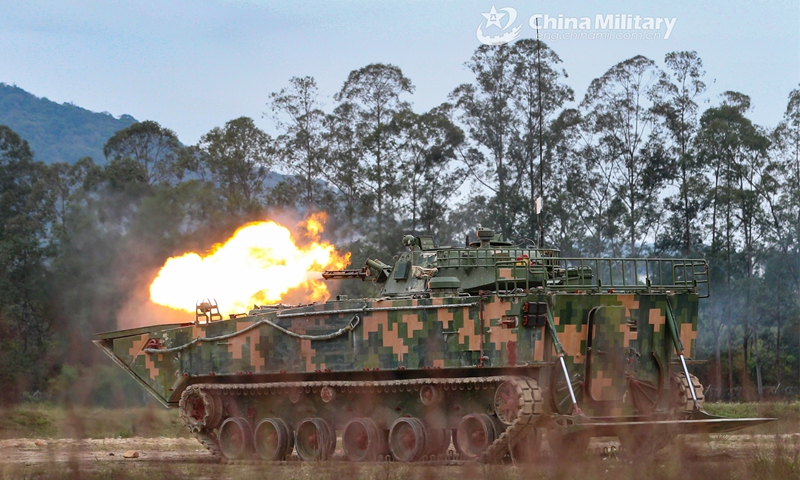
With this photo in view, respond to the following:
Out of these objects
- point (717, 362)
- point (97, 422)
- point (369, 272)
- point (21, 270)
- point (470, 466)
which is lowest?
point (470, 466)

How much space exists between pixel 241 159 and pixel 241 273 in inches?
1338

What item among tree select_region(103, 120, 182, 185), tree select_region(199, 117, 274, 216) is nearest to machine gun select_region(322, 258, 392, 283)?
tree select_region(199, 117, 274, 216)

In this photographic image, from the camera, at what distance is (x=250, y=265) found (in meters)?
28.4

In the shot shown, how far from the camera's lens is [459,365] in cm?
1933

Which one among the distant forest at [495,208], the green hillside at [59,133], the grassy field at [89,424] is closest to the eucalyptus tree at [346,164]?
the distant forest at [495,208]

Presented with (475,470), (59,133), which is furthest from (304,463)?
(59,133)

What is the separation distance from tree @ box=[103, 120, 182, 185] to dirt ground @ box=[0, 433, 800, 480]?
4581cm

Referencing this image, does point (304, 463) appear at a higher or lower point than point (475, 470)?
lower

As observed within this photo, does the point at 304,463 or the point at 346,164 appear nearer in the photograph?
the point at 304,463

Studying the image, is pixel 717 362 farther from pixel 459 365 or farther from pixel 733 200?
pixel 459 365

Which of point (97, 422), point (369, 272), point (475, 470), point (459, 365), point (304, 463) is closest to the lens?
point (475, 470)

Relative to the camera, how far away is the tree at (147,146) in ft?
229

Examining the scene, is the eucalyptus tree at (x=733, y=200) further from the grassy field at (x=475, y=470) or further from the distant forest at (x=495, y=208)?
the grassy field at (x=475, y=470)

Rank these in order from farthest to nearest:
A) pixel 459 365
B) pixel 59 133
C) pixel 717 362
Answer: pixel 59 133 < pixel 717 362 < pixel 459 365
